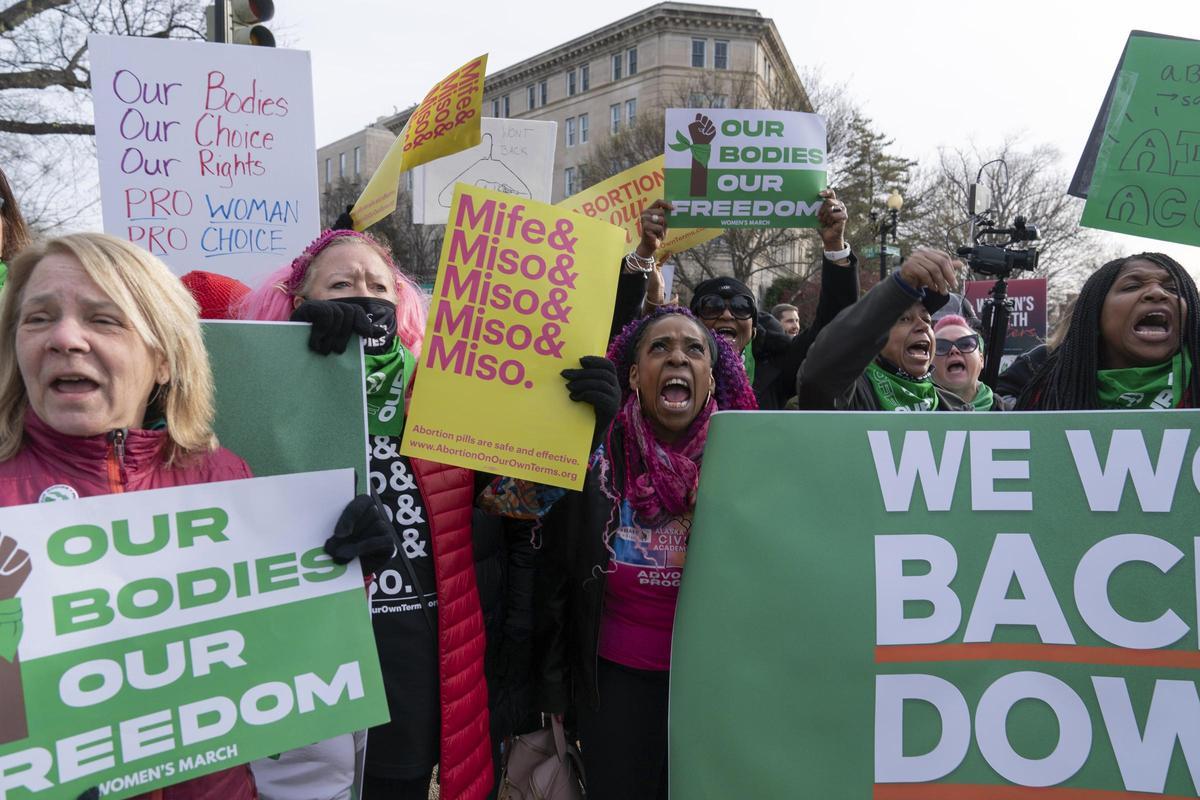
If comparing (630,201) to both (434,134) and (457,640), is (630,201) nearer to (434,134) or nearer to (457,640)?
(434,134)

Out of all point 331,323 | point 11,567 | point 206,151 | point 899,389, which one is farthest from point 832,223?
point 11,567

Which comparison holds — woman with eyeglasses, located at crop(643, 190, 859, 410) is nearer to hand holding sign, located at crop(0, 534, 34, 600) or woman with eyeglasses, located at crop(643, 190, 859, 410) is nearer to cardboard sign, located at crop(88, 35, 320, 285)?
cardboard sign, located at crop(88, 35, 320, 285)

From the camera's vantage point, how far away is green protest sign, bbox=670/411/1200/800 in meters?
1.88

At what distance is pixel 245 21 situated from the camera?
5.08 metres

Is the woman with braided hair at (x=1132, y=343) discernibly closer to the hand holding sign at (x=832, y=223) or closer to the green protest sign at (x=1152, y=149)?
the green protest sign at (x=1152, y=149)

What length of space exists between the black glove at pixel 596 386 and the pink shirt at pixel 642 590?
1.25ft

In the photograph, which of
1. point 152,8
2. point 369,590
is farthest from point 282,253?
point 152,8

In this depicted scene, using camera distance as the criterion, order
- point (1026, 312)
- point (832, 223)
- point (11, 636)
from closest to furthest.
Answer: point (11, 636) < point (832, 223) < point (1026, 312)

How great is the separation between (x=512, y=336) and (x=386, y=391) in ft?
1.31

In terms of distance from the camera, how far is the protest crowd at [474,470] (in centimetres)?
174

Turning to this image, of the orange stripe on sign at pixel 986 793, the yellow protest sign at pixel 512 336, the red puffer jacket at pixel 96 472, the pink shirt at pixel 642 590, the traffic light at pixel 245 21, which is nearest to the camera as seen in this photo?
the red puffer jacket at pixel 96 472

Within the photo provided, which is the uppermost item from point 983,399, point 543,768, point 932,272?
point 932,272

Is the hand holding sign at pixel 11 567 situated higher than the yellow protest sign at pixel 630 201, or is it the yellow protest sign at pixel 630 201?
the yellow protest sign at pixel 630 201

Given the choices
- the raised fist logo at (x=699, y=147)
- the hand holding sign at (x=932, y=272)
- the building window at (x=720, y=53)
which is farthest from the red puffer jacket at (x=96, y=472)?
the building window at (x=720, y=53)
